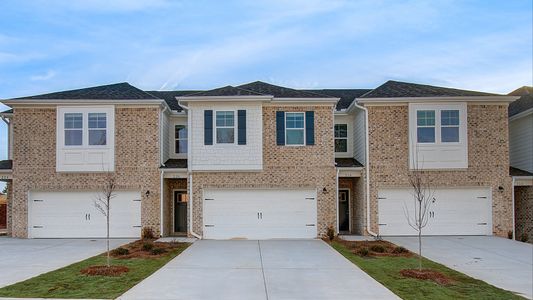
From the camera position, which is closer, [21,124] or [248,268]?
[248,268]

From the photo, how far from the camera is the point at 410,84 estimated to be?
20.6 metres

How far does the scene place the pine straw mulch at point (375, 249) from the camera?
13672 mm

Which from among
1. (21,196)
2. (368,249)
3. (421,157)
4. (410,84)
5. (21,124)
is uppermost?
(410,84)

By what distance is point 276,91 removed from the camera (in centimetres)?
1941

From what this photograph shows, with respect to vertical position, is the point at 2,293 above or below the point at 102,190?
below

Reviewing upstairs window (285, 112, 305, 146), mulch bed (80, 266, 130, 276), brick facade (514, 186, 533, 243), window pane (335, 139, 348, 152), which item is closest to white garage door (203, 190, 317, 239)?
upstairs window (285, 112, 305, 146)

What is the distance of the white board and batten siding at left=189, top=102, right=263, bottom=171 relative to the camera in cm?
1817

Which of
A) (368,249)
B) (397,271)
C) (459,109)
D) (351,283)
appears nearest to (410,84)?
(459,109)

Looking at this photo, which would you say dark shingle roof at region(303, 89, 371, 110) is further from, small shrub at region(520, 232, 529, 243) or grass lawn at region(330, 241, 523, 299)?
grass lawn at region(330, 241, 523, 299)

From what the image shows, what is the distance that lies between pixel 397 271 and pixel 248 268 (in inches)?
135

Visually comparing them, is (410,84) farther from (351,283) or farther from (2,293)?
(2,293)

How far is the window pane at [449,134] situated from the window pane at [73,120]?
45.5ft

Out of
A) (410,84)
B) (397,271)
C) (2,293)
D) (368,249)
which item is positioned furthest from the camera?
(410,84)

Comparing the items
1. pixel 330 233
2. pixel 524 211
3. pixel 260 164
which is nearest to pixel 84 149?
pixel 260 164
